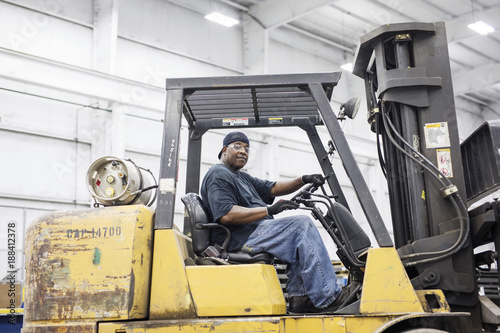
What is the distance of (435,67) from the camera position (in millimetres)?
4465

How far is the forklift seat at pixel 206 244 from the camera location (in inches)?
163

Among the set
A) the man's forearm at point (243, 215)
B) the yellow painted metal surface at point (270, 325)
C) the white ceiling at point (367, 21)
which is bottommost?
the yellow painted metal surface at point (270, 325)

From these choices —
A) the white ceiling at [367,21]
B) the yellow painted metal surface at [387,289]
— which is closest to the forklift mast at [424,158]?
the yellow painted metal surface at [387,289]

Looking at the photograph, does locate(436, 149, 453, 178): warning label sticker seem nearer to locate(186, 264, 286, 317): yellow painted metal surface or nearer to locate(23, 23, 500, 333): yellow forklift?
locate(23, 23, 500, 333): yellow forklift

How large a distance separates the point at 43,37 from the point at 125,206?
34.7ft

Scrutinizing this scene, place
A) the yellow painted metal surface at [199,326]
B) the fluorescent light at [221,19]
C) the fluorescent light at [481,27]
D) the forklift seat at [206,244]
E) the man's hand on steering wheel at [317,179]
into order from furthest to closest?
the fluorescent light at [481,27]
the fluorescent light at [221,19]
the man's hand on steering wheel at [317,179]
the forklift seat at [206,244]
the yellow painted metal surface at [199,326]

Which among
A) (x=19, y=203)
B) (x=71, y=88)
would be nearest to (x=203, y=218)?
(x=71, y=88)

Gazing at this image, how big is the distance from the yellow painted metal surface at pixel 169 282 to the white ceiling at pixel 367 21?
41.5 ft

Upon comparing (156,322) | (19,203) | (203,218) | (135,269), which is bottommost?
(156,322)

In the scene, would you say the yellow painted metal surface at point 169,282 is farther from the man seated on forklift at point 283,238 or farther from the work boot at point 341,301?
the work boot at point 341,301

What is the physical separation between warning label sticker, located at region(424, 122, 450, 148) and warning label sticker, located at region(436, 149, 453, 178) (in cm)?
6

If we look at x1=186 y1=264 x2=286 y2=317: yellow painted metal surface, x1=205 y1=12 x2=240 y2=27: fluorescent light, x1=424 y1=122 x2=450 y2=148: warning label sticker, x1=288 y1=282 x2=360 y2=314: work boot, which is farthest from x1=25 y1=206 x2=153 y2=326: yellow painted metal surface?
x1=205 y1=12 x2=240 y2=27: fluorescent light

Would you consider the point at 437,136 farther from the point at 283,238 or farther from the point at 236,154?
the point at 236,154

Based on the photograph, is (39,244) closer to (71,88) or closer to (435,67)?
(435,67)
